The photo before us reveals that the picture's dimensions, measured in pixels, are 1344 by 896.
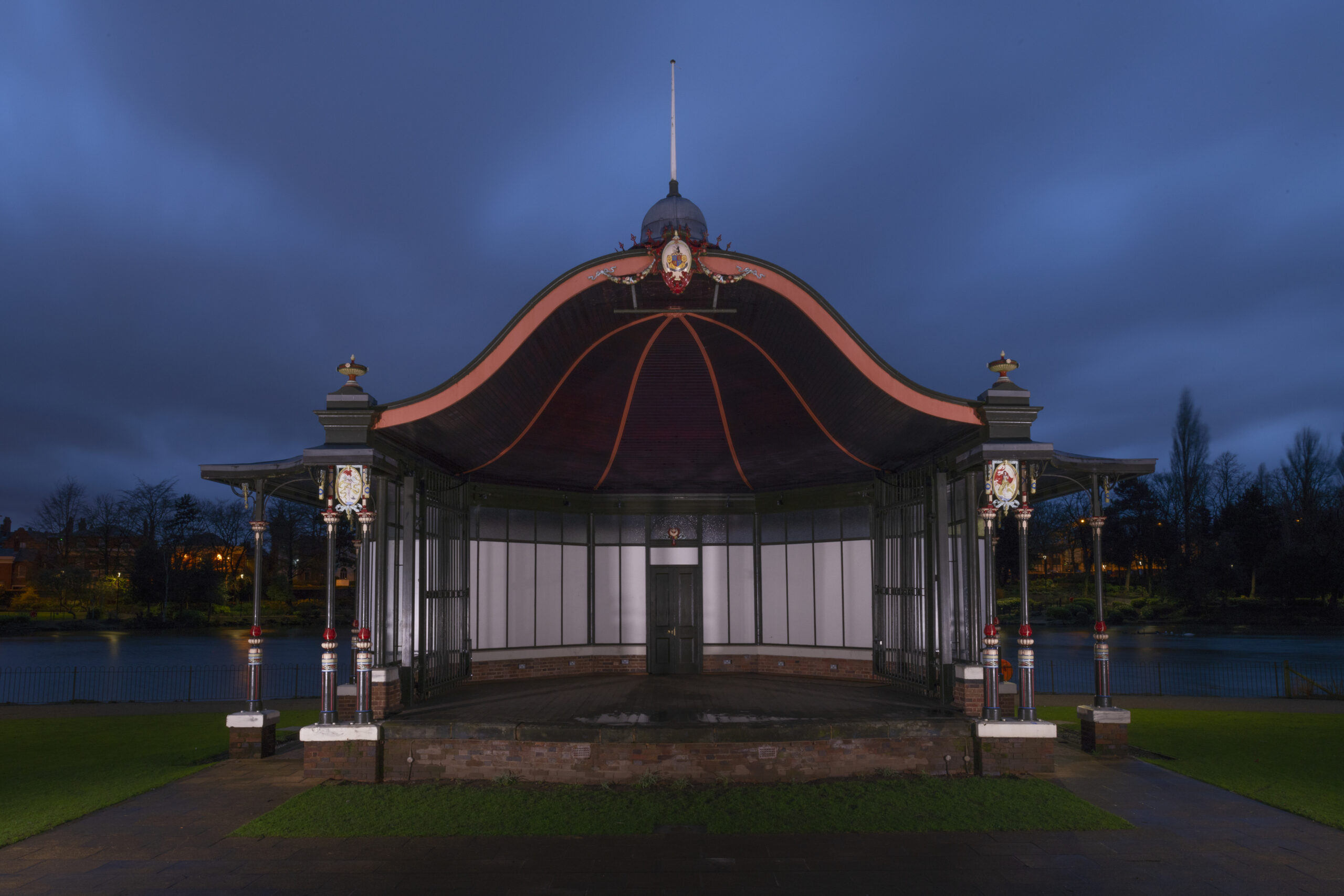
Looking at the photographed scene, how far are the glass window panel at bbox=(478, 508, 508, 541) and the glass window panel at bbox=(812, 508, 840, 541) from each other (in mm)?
5615

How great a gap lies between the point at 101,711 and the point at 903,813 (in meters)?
16.2

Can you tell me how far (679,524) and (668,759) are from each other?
742cm

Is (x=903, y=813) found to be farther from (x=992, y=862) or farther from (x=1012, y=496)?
(x=1012, y=496)

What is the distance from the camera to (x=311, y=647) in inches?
1583

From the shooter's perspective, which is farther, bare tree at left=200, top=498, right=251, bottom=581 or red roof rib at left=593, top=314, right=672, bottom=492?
bare tree at left=200, top=498, right=251, bottom=581

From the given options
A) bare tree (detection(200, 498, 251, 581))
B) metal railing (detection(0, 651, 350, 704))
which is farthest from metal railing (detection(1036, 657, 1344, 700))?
bare tree (detection(200, 498, 251, 581))

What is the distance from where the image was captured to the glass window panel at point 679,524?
1636 cm

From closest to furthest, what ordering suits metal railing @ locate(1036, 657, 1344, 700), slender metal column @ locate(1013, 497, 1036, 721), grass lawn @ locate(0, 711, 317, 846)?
grass lawn @ locate(0, 711, 317, 846) < slender metal column @ locate(1013, 497, 1036, 721) < metal railing @ locate(1036, 657, 1344, 700)

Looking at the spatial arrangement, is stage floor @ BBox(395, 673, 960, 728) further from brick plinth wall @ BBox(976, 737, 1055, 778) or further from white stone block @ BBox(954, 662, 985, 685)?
brick plinth wall @ BBox(976, 737, 1055, 778)

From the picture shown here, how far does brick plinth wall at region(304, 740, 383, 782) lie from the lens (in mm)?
9562

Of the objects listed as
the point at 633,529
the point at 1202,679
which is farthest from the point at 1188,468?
the point at 633,529

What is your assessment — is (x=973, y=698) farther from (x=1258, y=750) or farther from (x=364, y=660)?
(x=364, y=660)

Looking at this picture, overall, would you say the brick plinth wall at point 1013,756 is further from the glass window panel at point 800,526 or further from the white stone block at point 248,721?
the white stone block at point 248,721

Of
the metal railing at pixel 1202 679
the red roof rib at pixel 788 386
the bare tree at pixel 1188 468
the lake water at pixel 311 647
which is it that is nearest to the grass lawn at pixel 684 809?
the red roof rib at pixel 788 386
